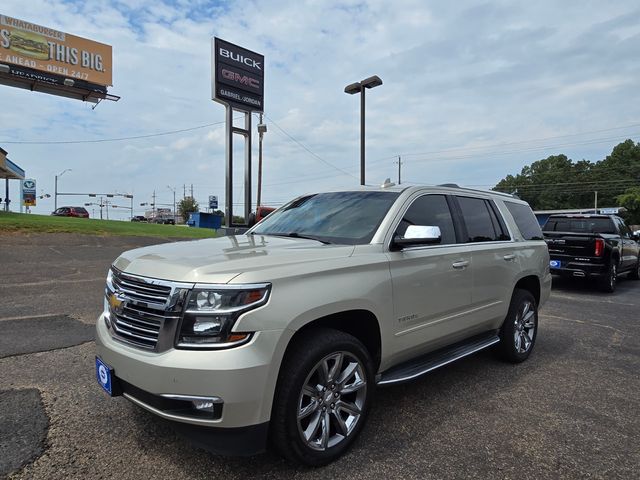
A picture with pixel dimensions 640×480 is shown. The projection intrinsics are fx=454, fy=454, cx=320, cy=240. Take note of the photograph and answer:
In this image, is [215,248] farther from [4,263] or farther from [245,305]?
[4,263]

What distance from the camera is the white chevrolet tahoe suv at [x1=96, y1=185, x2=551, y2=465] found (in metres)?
2.38

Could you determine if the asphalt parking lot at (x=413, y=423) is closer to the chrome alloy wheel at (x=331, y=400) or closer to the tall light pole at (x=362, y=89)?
the chrome alloy wheel at (x=331, y=400)

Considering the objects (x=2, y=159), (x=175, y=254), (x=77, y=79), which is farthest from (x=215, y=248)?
(x=77, y=79)

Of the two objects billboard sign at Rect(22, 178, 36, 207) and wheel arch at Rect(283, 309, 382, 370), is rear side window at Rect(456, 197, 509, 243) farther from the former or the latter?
billboard sign at Rect(22, 178, 36, 207)

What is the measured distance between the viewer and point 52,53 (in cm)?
3158

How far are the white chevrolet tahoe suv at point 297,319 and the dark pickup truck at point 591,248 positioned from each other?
7364 millimetres

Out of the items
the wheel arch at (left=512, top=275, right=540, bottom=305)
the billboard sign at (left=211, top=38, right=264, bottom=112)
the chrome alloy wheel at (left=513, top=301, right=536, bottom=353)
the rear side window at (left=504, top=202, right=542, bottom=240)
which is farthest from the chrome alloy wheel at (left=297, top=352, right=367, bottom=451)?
the billboard sign at (left=211, top=38, right=264, bottom=112)

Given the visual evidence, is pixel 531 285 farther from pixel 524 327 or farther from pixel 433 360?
pixel 433 360

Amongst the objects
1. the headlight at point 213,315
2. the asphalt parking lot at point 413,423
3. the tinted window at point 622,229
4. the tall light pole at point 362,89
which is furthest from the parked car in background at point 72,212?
the headlight at point 213,315

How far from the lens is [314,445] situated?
271 cm

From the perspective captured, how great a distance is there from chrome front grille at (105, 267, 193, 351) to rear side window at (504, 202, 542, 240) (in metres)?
4.10

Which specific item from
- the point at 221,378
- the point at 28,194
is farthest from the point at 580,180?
the point at 221,378

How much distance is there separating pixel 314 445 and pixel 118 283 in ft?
5.12

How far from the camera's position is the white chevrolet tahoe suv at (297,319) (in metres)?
2.38
